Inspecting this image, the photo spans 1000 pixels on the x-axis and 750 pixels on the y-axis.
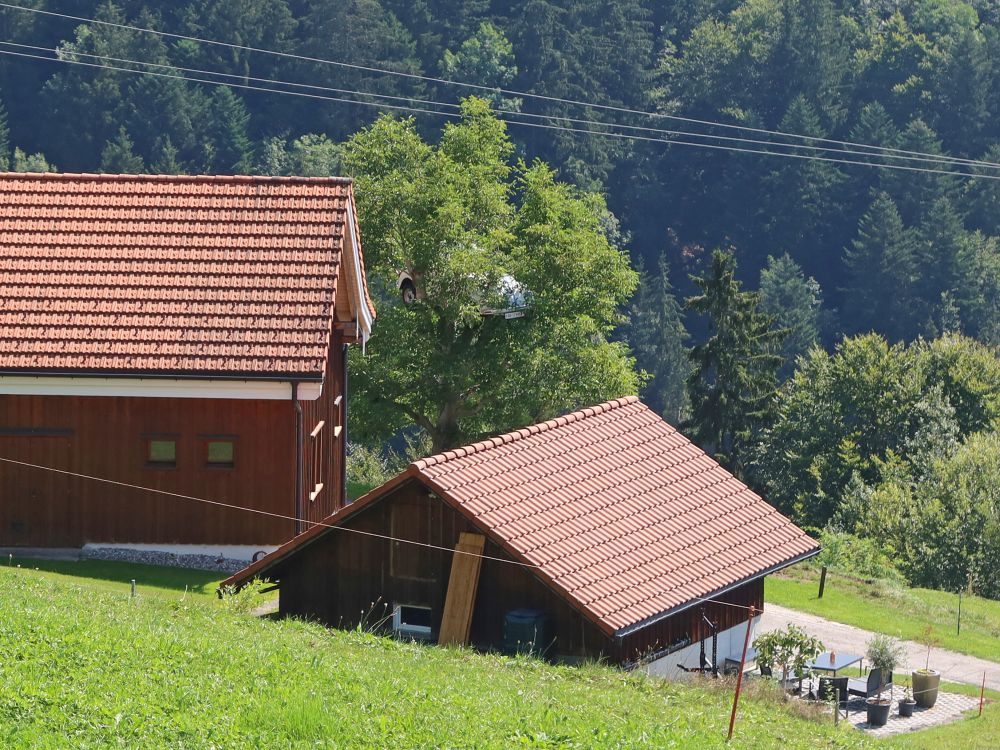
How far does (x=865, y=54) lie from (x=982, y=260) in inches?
1009

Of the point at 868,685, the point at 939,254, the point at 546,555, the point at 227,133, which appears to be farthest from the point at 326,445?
the point at 939,254

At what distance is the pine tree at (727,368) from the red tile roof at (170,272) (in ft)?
140

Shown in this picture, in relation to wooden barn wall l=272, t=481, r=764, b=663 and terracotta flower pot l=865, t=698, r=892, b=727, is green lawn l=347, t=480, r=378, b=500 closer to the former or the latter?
wooden barn wall l=272, t=481, r=764, b=663

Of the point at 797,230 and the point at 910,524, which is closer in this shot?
the point at 910,524

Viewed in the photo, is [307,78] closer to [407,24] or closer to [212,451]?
[407,24]

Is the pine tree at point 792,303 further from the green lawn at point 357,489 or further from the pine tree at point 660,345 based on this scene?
the green lawn at point 357,489

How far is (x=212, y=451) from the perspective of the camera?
1159 inches

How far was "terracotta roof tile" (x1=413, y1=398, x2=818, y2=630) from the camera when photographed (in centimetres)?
2423

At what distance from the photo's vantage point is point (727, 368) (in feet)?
241

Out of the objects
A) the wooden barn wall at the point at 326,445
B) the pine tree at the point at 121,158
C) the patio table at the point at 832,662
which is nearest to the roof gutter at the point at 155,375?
the wooden barn wall at the point at 326,445

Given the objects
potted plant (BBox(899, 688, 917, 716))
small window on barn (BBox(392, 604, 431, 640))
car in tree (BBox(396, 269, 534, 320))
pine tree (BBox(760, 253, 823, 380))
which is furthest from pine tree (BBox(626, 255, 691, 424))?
small window on barn (BBox(392, 604, 431, 640))

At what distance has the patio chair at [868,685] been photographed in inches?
1021

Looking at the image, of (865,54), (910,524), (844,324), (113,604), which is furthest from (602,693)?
(865,54)

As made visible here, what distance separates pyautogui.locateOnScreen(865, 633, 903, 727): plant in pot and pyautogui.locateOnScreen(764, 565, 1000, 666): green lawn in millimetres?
6091
